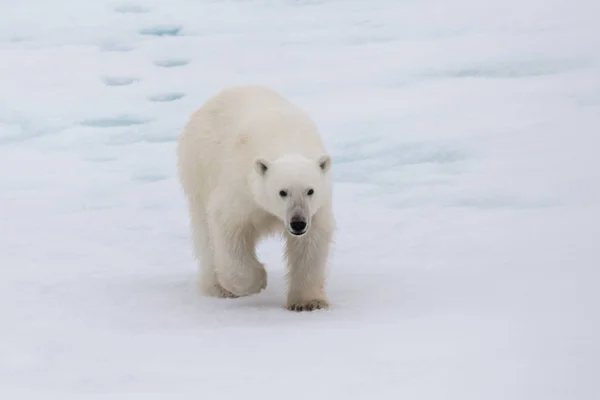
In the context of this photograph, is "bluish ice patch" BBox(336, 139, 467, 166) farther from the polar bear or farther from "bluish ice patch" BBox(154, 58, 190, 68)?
"bluish ice patch" BBox(154, 58, 190, 68)

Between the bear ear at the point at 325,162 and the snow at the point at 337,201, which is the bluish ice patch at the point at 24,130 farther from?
the bear ear at the point at 325,162

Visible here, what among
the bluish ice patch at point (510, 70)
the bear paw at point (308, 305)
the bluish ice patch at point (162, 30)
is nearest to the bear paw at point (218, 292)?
the bear paw at point (308, 305)

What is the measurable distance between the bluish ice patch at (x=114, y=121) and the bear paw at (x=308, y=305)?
18.9 ft

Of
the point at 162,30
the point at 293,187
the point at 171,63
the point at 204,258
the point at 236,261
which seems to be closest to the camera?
the point at 293,187

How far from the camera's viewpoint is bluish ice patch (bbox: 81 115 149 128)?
33.9 ft

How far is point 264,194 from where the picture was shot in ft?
15.1

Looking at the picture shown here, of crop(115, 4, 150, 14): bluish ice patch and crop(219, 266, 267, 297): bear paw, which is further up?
crop(115, 4, 150, 14): bluish ice patch

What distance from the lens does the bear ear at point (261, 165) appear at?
178 inches

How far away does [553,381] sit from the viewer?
117 inches

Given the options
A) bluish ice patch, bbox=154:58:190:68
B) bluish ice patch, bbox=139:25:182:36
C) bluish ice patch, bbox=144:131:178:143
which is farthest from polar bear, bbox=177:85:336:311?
bluish ice patch, bbox=139:25:182:36

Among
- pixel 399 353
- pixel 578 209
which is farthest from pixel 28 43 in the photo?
pixel 399 353

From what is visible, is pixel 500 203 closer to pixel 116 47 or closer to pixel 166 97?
pixel 166 97

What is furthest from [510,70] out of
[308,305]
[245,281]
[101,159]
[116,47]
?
[308,305]

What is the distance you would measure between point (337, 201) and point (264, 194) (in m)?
3.31
